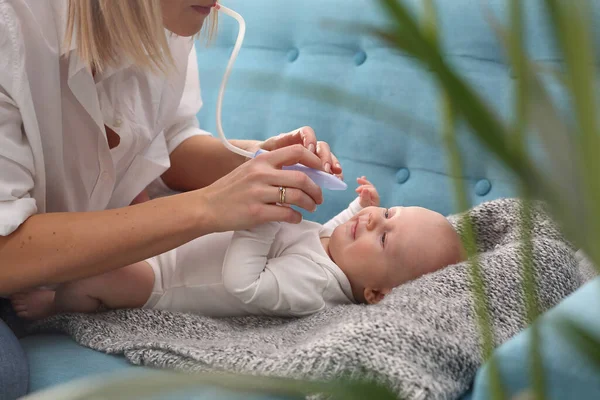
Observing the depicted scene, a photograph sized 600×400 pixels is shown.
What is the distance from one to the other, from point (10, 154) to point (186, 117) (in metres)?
0.61

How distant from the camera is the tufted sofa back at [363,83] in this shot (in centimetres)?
162

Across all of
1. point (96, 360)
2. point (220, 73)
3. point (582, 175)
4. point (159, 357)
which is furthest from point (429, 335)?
point (220, 73)

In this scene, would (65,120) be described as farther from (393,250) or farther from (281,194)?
(393,250)

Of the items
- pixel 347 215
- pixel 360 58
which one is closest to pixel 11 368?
pixel 347 215

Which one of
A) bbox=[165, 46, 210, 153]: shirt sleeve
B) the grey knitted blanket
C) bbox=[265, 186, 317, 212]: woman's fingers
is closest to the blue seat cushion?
the grey knitted blanket

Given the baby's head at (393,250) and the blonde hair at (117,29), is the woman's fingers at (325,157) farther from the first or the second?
the blonde hair at (117,29)

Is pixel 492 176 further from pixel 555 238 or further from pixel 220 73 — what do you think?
pixel 220 73

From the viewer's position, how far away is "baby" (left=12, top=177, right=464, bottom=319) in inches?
49.4

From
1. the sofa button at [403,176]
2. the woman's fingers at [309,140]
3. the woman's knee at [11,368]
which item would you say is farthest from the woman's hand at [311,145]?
the woman's knee at [11,368]

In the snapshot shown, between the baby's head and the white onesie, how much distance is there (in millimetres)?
36

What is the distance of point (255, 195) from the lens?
1.11 meters

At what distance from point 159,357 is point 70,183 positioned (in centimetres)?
41

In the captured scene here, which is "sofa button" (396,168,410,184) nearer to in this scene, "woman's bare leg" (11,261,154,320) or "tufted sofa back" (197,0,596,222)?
"tufted sofa back" (197,0,596,222)

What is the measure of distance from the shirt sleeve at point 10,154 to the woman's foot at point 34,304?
244mm
